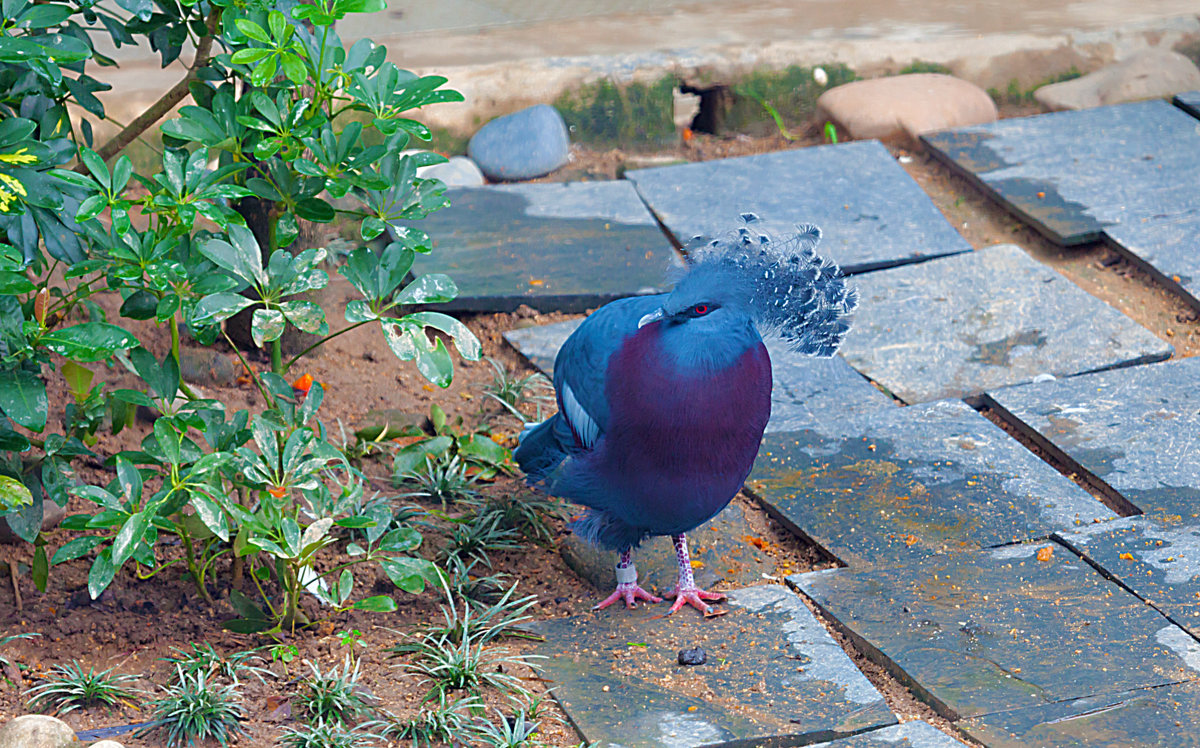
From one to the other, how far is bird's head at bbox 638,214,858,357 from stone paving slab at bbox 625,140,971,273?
177cm

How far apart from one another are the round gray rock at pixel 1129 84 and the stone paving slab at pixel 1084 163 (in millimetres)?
164

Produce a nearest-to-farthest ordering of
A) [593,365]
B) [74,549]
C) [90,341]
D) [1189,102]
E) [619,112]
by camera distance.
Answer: [90,341] < [74,549] < [593,365] < [1189,102] < [619,112]

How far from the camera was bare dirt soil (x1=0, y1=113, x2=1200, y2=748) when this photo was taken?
99.6 inches

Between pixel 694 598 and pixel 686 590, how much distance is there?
0.08 ft

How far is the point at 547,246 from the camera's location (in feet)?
14.5

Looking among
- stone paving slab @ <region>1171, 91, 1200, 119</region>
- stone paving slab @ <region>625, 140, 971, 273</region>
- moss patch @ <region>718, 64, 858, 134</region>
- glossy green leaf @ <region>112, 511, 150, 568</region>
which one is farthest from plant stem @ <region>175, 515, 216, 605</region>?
stone paving slab @ <region>1171, 91, 1200, 119</region>

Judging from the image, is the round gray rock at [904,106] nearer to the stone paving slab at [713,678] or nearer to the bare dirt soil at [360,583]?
the bare dirt soil at [360,583]

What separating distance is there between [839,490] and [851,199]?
1.74 meters

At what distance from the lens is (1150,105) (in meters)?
5.11

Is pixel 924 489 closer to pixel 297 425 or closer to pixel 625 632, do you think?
pixel 625 632

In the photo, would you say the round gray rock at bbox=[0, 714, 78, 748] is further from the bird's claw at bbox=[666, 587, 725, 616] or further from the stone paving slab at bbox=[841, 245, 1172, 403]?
the stone paving slab at bbox=[841, 245, 1172, 403]

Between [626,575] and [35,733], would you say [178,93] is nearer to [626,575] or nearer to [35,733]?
[35,733]

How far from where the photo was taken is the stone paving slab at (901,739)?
2369 millimetres

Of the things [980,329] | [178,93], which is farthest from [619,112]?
[178,93]
